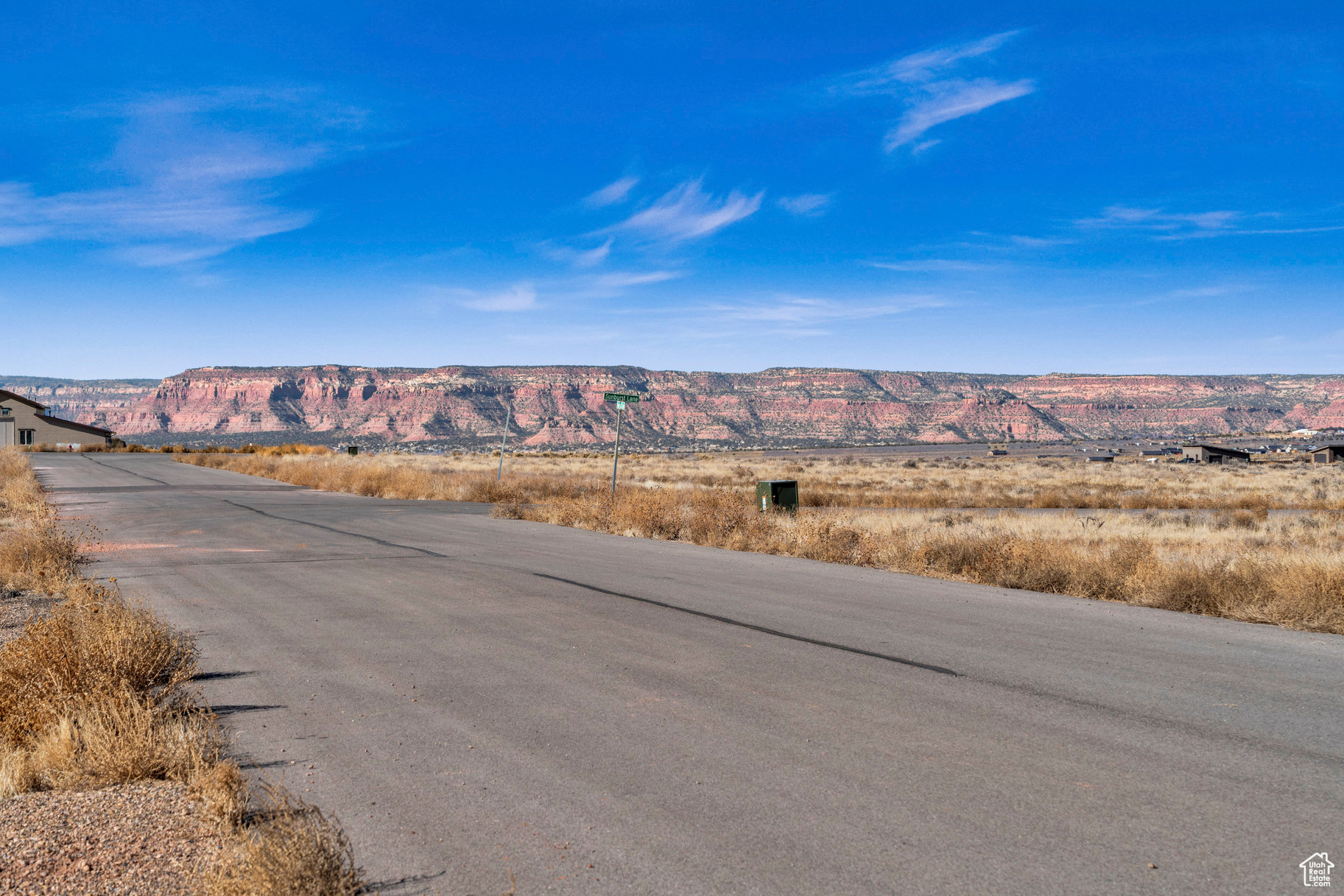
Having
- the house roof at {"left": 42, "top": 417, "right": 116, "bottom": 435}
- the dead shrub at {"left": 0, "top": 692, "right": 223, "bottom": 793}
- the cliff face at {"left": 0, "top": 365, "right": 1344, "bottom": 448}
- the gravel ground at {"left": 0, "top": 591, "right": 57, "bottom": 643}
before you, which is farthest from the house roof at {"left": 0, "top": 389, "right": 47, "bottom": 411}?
the dead shrub at {"left": 0, "top": 692, "right": 223, "bottom": 793}

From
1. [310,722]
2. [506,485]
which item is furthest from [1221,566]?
[506,485]

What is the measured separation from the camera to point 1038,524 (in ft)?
69.2

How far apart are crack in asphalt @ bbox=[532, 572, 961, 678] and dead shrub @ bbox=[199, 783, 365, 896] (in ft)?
16.0

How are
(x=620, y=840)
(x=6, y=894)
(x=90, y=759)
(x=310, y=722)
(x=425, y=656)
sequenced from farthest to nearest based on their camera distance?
(x=425, y=656) < (x=310, y=722) < (x=90, y=759) < (x=620, y=840) < (x=6, y=894)

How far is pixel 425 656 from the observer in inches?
296

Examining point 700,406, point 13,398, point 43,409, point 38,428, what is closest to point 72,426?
point 43,409

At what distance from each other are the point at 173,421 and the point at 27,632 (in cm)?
20687

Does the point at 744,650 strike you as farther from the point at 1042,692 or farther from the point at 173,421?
the point at 173,421

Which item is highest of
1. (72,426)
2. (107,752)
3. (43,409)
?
(43,409)

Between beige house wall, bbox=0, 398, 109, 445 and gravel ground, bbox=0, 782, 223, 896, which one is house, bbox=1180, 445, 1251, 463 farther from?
beige house wall, bbox=0, 398, 109, 445

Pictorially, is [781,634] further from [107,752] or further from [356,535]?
[356,535]

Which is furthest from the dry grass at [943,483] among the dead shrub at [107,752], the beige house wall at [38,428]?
the beige house wall at [38,428]

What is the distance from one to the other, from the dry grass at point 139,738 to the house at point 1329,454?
64828 mm

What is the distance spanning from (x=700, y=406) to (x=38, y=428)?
10834cm
